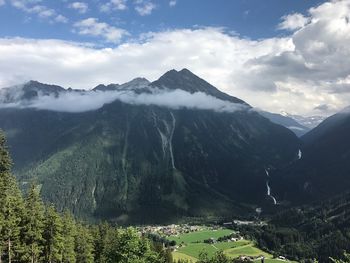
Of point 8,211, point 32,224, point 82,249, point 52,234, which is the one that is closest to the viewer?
point 8,211

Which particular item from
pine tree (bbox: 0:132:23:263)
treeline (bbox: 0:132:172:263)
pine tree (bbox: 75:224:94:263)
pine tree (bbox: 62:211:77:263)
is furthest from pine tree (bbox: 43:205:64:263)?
pine tree (bbox: 75:224:94:263)

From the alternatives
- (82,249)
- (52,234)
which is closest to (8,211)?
(52,234)

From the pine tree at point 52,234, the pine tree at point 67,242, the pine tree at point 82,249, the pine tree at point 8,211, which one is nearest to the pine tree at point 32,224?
the pine tree at point 8,211

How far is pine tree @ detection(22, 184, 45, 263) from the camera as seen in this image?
87.6 m

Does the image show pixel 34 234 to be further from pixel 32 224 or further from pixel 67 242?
pixel 67 242

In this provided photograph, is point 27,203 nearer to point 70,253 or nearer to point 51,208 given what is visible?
point 51,208

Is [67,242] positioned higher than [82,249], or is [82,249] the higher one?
[67,242]

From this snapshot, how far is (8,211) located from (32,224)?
811 cm

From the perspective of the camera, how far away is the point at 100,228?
15900 cm

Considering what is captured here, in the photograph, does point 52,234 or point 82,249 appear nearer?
point 52,234

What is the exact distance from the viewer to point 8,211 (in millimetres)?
81688

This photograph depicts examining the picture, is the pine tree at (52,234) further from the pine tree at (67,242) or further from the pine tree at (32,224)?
the pine tree at (67,242)

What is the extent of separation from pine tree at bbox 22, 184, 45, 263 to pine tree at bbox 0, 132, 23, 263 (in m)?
1.36

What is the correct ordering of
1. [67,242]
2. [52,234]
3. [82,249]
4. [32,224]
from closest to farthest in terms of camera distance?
[32,224]
[52,234]
[67,242]
[82,249]
